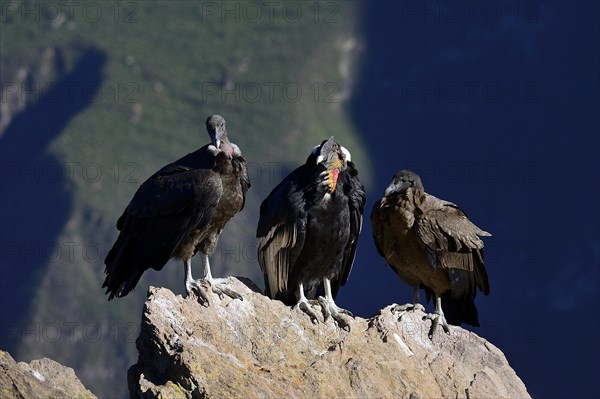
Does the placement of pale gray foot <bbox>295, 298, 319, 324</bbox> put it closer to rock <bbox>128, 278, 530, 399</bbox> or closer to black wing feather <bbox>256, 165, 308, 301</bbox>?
rock <bbox>128, 278, 530, 399</bbox>

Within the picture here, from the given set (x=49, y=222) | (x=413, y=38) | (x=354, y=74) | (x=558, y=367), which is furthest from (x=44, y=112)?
(x=558, y=367)

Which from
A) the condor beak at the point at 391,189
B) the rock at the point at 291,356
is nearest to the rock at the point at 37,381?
the rock at the point at 291,356

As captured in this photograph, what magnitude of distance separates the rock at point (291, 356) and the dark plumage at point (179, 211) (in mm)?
879

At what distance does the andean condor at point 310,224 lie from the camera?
1731 centimetres

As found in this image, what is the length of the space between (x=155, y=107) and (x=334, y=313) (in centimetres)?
8369

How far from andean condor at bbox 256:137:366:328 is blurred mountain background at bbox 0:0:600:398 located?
56656 millimetres

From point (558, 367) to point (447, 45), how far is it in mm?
41830

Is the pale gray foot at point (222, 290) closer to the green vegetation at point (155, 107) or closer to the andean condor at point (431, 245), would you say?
the andean condor at point (431, 245)

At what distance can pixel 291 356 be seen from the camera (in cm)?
1538

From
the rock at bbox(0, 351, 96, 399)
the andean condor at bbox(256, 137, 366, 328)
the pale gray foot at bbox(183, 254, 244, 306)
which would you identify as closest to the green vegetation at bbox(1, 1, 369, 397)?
the andean condor at bbox(256, 137, 366, 328)

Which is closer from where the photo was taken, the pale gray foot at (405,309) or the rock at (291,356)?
the rock at (291,356)

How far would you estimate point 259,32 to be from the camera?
4220 inches

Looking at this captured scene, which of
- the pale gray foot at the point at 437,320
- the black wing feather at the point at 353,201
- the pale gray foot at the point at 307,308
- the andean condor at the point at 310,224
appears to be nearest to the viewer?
the pale gray foot at the point at 307,308

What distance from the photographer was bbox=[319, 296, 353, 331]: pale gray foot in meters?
16.3
